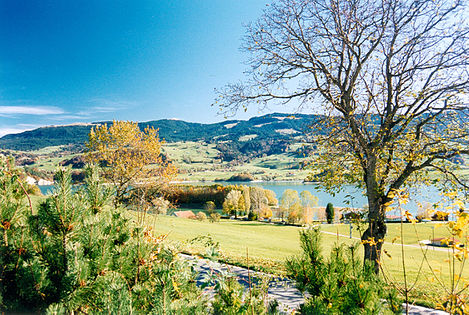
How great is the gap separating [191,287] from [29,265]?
4.08ft

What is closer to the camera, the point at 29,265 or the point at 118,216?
the point at 29,265

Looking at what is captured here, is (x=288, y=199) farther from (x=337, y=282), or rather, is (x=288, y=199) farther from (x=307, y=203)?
(x=337, y=282)

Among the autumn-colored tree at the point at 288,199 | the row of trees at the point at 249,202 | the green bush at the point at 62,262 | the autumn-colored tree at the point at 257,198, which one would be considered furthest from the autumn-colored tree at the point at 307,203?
the green bush at the point at 62,262

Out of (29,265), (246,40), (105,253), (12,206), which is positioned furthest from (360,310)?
(246,40)

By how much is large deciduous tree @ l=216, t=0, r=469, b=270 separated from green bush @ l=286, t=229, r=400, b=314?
4.31 meters

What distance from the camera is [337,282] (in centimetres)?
251

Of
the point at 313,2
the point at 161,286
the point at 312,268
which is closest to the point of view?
the point at 161,286

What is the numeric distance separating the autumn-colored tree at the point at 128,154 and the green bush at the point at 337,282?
1358cm

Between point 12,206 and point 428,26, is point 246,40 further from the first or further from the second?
point 12,206

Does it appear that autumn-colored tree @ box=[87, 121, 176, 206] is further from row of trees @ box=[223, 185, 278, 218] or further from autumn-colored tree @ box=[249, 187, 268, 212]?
autumn-colored tree @ box=[249, 187, 268, 212]

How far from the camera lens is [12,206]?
2.02 metres

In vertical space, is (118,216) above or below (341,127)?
below

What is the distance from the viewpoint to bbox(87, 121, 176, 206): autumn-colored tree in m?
15.4

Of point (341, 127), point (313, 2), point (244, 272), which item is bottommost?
point (244, 272)
